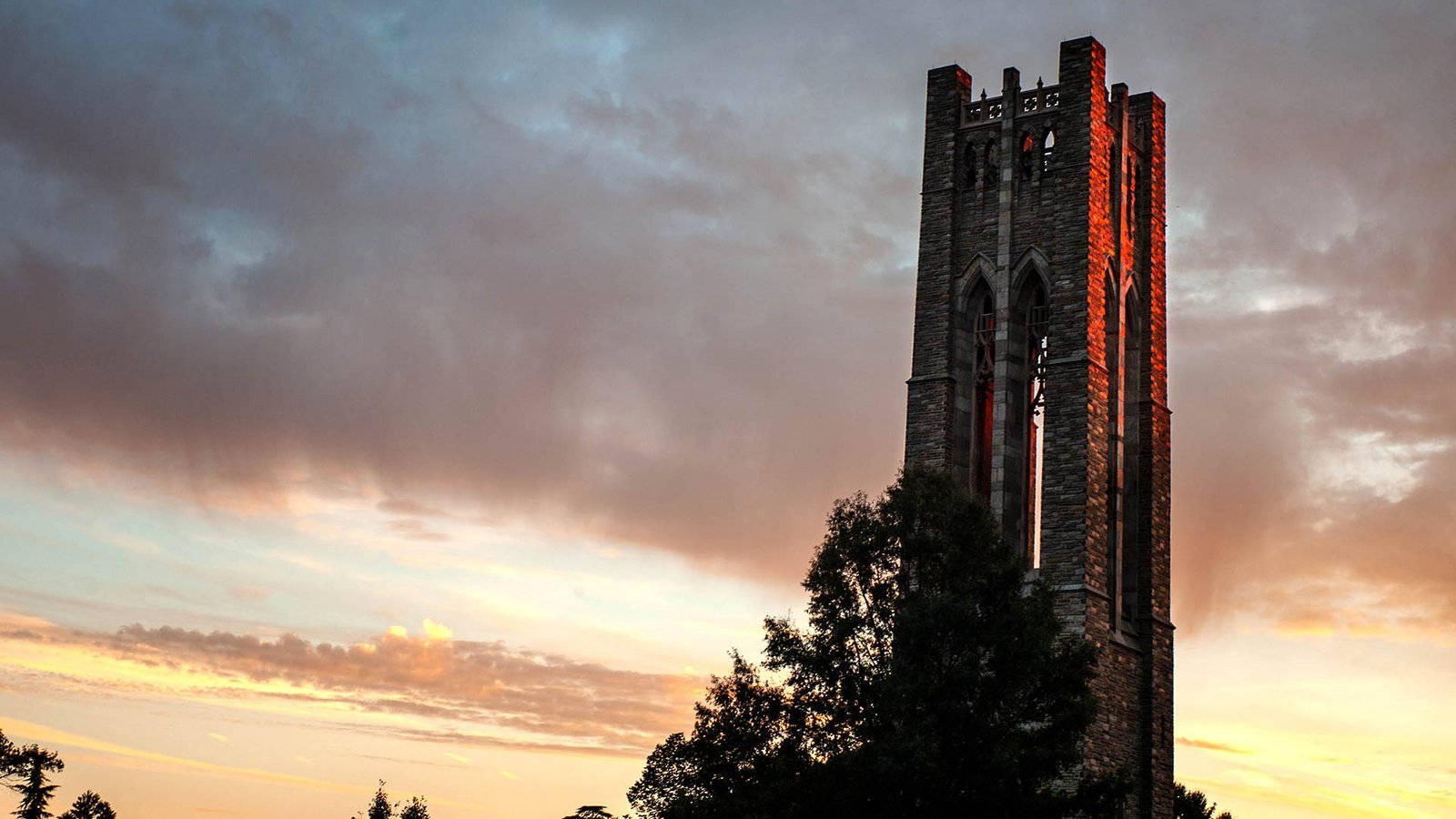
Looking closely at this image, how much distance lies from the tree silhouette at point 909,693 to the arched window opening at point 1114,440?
1046 centimetres

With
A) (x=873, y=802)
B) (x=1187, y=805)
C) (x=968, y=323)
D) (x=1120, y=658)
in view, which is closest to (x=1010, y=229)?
(x=968, y=323)

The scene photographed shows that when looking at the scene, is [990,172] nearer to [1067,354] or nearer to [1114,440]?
[1067,354]

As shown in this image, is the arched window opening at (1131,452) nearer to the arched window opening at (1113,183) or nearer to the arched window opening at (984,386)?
the arched window opening at (1113,183)

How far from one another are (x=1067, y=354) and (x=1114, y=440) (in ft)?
9.08

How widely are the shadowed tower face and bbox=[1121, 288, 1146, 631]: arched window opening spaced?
0.17 feet

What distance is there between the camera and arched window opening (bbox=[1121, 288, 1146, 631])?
46062 millimetres

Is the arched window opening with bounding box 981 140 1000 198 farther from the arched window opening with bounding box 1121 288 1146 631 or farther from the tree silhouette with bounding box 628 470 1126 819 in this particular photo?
the tree silhouette with bounding box 628 470 1126 819

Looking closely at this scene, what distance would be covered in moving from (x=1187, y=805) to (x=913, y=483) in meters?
41.1

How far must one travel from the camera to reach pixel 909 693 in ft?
102

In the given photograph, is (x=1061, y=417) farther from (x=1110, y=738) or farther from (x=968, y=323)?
(x=1110, y=738)

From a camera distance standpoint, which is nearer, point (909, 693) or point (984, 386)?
point (909, 693)

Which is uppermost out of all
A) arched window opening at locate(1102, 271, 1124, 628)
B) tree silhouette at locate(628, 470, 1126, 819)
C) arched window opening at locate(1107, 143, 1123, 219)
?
arched window opening at locate(1107, 143, 1123, 219)

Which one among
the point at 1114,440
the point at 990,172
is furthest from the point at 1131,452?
the point at 990,172

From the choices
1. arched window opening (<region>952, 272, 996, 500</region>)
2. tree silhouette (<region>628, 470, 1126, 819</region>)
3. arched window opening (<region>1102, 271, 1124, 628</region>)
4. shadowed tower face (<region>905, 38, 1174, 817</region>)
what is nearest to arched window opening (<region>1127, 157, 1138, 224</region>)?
shadowed tower face (<region>905, 38, 1174, 817</region>)
